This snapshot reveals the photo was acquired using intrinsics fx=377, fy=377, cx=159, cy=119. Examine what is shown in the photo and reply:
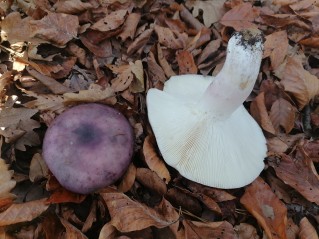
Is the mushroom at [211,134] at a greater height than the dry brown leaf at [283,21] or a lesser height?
lesser

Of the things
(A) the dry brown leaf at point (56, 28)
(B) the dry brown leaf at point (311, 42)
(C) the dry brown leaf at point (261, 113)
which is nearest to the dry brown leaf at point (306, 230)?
(C) the dry brown leaf at point (261, 113)

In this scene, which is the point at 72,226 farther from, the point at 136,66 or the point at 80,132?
the point at 136,66

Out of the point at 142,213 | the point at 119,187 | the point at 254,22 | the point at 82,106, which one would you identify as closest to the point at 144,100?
the point at 82,106

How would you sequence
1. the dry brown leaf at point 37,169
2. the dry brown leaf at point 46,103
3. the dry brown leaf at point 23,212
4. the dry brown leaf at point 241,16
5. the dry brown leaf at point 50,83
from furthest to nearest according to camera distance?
the dry brown leaf at point 241,16, the dry brown leaf at point 50,83, the dry brown leaf at point 46,103, the dry brown leaf at point 37,169, the dry brown leaf at point 23,212

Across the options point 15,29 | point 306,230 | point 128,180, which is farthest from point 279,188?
point 15,29

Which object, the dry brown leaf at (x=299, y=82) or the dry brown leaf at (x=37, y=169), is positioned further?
the dry brown leaf at (x=299, y=82)

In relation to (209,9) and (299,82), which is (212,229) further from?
(209,9)

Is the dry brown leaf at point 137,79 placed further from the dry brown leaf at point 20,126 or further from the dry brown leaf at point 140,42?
the dry brown leaf at point 20,126

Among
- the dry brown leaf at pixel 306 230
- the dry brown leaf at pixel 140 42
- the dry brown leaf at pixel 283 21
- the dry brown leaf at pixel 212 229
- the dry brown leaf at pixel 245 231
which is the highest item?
the dry brown leaf at pixel 283 21
